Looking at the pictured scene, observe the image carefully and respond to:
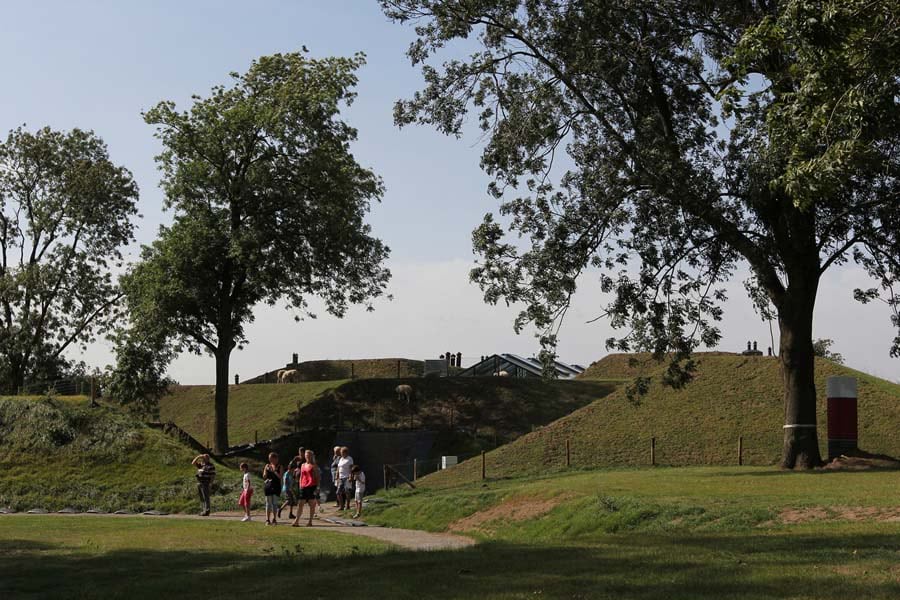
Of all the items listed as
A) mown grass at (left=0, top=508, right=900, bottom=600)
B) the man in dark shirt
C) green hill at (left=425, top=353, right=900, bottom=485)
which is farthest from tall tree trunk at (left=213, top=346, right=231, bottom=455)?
mown grass at (left=0, top=508, right=900, bottom=600)

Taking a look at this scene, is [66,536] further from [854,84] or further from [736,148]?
[736,148]

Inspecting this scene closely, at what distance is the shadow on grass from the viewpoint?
1180 centimetres

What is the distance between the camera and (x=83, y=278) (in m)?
61.0

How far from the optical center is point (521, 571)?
13.7 metres

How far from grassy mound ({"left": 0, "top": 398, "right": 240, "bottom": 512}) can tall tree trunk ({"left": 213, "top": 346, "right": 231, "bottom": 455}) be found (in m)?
6.24

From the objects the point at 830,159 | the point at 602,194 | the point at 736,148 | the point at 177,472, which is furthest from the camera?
the point at 177,472

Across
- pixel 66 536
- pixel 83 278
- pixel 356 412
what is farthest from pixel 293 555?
pixel 83 278

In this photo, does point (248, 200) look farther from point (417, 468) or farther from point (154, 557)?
point (154, 557)

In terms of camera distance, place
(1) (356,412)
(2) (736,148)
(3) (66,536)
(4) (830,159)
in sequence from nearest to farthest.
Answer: (4) (830,159) < (3) (66,536) < (2) (736,148) < (1) (356,412)

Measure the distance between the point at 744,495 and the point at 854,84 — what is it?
34.1 ft

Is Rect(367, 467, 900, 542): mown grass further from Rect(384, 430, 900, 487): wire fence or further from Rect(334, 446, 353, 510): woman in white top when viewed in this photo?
Rect(384, 430, 900, 487): wire fence

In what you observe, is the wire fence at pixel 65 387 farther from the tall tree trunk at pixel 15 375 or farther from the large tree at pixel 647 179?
the large tree at pixel 647 179

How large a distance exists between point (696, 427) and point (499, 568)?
101 feet

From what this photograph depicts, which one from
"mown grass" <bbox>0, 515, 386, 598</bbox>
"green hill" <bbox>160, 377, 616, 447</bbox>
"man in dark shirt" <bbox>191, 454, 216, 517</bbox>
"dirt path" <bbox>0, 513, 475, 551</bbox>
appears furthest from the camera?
"green hill" <bbox>160, 377, 616, 447</bbox>
